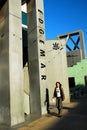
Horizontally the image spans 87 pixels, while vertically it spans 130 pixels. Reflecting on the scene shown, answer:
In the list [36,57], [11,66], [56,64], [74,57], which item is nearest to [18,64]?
[11,66]

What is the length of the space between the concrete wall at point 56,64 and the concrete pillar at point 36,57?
6704mm

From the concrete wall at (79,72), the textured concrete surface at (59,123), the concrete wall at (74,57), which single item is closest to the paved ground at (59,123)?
the textured concrete surface at (59,123)

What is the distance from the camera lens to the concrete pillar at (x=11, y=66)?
12.2 meters

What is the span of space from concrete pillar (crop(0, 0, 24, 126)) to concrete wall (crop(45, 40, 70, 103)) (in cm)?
924

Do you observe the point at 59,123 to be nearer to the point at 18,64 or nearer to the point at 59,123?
the point at 59,123

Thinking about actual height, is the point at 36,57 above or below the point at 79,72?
above

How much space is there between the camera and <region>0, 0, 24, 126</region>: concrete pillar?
12.2m

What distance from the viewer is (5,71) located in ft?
41.3

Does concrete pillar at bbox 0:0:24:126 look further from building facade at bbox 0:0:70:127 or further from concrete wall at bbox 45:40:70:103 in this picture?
concrete wall at bbox 45:40:70:103

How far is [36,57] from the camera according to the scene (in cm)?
1523

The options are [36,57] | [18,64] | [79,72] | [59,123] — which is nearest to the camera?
[59,123]

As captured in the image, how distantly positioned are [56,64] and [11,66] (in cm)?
1037

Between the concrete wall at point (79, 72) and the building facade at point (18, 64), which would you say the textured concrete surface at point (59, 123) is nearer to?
the building facade at point (18, 64)

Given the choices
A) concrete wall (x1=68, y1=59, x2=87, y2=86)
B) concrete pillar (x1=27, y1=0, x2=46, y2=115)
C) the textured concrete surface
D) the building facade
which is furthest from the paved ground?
concrete wall (x1=68, y1=59, x2=87, y2=86)
